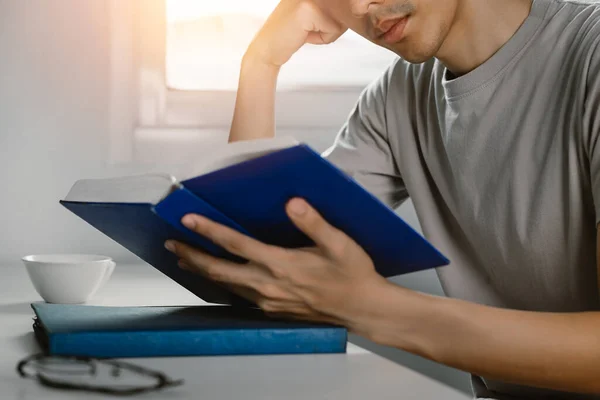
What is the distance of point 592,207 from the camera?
1.03m

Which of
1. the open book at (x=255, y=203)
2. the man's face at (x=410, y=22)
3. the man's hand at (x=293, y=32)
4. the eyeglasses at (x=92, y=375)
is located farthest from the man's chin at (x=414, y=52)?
the eyeglasses at (x=92, y=375)

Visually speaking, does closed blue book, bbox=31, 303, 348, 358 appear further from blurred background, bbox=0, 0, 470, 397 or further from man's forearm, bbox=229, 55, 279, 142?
blurred background, bbox=0, 0, 470, 397

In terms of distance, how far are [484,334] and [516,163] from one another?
38 cm

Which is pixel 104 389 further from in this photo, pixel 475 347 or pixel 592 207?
pixel 592 207

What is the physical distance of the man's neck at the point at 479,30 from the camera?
45.5 inches

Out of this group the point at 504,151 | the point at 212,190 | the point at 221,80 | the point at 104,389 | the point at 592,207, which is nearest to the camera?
the point at 104,389

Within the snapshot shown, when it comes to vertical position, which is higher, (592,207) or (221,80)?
(221,80)

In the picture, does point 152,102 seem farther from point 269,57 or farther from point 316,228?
point 316,228

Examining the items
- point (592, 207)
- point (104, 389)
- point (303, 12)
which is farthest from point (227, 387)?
point (303, 12)

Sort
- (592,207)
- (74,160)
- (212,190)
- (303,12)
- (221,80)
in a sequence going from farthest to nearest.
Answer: (221,80) < (74,160) < (303,12) < (592,207) < (212,190)

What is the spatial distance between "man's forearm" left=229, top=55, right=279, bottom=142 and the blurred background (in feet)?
1.04

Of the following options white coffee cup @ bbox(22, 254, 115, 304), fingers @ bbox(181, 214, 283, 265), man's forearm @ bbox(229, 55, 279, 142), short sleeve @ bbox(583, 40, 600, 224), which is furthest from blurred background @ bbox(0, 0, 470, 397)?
fingers @ bbox(181, 214, 283, 265)

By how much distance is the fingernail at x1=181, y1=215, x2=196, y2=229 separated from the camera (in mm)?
729

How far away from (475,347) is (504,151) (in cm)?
42
